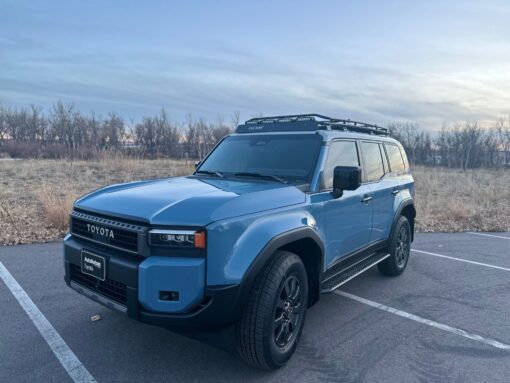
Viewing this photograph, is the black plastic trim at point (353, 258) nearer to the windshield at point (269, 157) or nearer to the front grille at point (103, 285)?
the windshield at point (269, 157)

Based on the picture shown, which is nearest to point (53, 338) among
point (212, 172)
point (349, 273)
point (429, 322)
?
point (212, 172)

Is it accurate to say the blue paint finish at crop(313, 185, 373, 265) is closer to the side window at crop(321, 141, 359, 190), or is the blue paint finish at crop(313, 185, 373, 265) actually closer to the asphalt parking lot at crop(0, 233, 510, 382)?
the side window at crop(321, 141, 359, 190)

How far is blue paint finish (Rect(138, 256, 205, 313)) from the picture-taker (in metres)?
2.74

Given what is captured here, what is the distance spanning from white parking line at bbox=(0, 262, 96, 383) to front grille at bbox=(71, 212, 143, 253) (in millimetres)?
998

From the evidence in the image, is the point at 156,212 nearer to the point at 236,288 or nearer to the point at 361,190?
Result: the point at 236,288

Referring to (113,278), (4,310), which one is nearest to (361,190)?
(113,278)

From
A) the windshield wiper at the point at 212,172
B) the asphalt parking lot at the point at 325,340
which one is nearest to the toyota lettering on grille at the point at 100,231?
the asphalt parking lot at the point at 325,340

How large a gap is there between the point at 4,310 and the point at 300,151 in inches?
140

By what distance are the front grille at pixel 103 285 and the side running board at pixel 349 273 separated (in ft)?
6.06

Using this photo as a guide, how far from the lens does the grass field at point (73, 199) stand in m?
7.97

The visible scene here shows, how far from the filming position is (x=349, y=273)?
14.4ft

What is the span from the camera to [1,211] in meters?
8.48

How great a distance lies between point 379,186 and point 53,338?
4.04 metres

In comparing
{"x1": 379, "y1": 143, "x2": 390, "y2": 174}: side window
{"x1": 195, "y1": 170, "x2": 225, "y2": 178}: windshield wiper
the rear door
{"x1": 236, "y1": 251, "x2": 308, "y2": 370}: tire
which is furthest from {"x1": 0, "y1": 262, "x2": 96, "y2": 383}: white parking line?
{"x1": 379, "y1": 143, "x2": 390, "y2": 174}: side window
